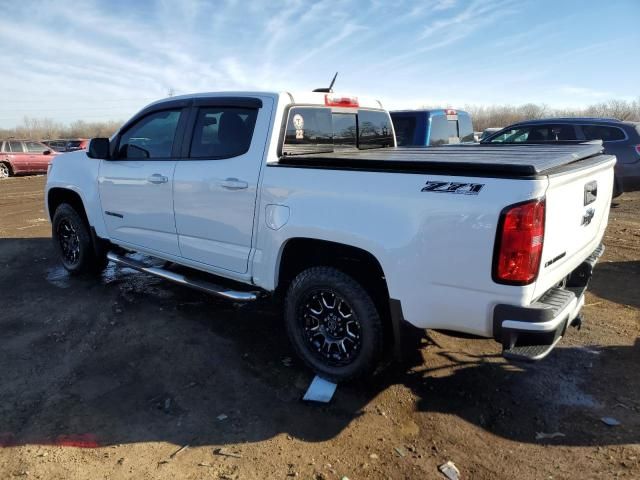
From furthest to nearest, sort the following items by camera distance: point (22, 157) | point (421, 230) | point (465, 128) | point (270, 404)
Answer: point (22, 157), point (465, 128), point (270, 404), point (421, 230)

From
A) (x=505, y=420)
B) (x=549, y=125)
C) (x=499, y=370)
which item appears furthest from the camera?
(x=549, y=125)

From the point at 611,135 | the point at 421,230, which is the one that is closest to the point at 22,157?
the point at 611,135

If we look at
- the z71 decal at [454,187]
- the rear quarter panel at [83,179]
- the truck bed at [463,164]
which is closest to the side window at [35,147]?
the rear quarter panel at [83,179]

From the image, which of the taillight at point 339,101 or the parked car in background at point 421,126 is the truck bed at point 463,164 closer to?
the taillight at point 339,101

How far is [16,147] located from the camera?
19.2 meters

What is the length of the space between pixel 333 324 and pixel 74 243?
3.88 m

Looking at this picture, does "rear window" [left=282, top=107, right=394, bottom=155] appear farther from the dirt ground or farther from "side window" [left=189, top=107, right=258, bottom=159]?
the dirt ground

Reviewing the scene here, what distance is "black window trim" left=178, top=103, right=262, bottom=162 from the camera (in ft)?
12.3

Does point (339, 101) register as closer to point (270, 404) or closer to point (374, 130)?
point (374, 130)

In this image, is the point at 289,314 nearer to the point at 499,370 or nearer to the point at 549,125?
the point at 499,370

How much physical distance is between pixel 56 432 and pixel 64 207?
3.43 metres

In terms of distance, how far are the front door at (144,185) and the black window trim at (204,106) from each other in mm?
134

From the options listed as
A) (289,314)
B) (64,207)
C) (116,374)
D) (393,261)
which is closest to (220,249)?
(289,314)

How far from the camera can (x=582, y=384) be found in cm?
338
